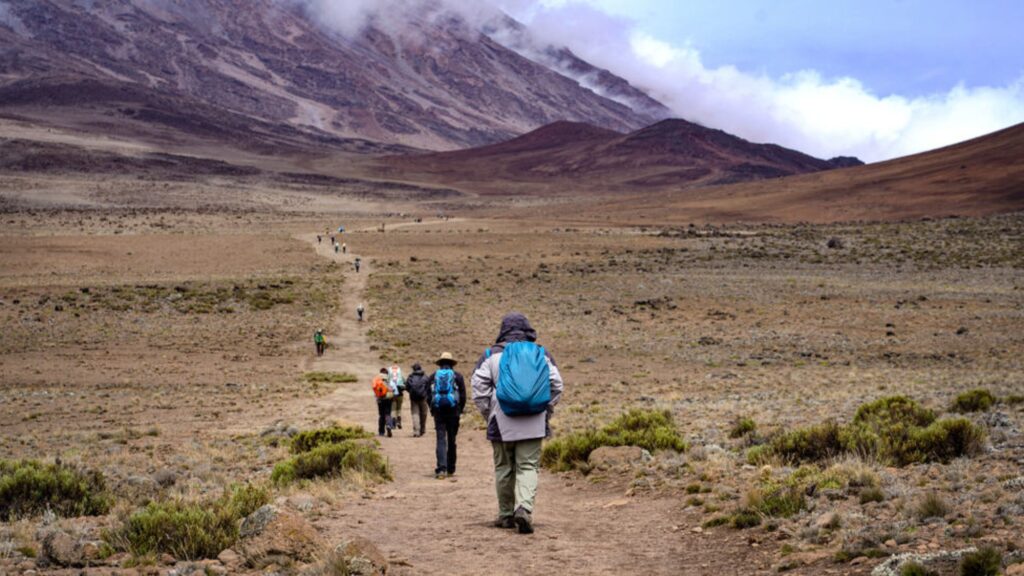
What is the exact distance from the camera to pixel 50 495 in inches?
366

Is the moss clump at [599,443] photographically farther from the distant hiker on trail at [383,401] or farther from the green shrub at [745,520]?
the distant hiker on trail at [383,401]

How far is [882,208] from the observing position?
96750 mm

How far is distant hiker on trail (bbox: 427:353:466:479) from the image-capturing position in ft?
35.3

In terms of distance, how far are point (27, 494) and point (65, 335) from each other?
24.5 metres

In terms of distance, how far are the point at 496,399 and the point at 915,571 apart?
3.36 metres

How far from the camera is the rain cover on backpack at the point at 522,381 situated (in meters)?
7.54

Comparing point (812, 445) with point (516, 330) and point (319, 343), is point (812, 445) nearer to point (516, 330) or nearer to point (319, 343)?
point (516, 330)

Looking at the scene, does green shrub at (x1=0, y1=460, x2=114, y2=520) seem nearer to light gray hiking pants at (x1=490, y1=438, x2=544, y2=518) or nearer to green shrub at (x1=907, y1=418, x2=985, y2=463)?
light gray hiking pants at (x1=490, y1=438, x2=544, y2=518)

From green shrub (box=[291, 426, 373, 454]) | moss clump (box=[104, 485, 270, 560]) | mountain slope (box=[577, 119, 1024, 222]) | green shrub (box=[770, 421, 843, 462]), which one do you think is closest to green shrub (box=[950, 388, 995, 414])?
green shrub (box=[770, 421, 843, 462])

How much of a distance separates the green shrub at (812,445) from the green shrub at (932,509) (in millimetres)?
2819

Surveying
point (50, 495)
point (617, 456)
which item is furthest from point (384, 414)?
point (50, 495)

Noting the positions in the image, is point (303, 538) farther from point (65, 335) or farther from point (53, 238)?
point (53, 238)

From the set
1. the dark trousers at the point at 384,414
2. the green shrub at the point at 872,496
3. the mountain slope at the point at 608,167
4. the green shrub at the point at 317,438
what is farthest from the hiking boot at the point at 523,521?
the mountain slope at the point at 608,167

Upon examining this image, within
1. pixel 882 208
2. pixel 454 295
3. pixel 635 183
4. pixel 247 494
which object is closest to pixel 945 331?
pixel 454 295
